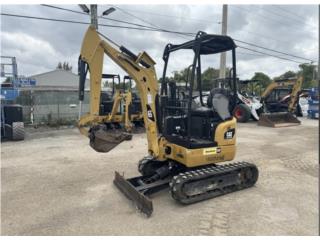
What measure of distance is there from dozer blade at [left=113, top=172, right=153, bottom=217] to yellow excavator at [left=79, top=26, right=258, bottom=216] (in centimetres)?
2

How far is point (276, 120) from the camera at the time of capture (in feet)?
46.2

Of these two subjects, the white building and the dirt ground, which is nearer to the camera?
the dirt ground

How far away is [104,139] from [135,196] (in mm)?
1125

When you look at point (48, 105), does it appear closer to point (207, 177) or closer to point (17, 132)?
point (17, 132)

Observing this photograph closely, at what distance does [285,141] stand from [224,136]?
5.88 metres

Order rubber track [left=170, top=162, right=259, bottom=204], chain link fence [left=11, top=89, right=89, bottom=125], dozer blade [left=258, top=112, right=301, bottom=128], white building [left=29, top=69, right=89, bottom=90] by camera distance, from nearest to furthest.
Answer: rubber track [left=170, top=162, right=259, bottom=204], chain link fence [left=11, top=89, right=89, bottom=125], dozer blade [left=258, top=112, right=301, bottom=128], white building [left=29, top=69, right=89, bottom=90]

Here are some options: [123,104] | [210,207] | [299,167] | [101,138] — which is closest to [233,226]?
[210,207]

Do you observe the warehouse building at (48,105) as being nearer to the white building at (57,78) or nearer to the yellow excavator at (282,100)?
the yellow excavator at (282,100)

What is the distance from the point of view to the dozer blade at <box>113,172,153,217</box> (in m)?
3.79

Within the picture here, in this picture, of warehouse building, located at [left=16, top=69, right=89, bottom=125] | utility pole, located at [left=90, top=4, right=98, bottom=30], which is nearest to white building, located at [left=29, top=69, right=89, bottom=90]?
warehouse building, located at [left=16, top=69, right=89, bottom=125]

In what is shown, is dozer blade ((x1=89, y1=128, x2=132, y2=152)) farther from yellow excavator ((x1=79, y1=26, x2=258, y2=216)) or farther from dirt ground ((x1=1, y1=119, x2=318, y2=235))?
dirt ground ((x1=1, y1=119, x2=318, y2=235))

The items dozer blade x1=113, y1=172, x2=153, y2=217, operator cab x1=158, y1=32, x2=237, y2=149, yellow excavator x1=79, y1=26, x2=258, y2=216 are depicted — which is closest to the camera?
dozer blade x1=113, y1=172, x2=153, y2=217

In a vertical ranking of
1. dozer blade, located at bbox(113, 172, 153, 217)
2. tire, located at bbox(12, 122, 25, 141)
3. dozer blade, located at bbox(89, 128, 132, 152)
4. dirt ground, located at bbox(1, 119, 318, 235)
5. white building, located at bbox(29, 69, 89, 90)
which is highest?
white building, located at bbox(29, 69, 89, 90)

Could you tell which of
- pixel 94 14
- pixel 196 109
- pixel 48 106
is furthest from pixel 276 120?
pixel 48 106
